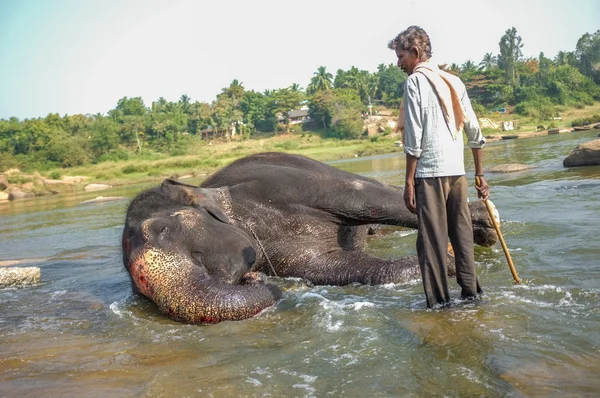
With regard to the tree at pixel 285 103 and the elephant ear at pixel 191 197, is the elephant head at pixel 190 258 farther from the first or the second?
the tree at pixel 285 103

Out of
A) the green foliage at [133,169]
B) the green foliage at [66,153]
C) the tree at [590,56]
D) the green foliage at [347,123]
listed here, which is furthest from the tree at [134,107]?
the tree at [590,56]

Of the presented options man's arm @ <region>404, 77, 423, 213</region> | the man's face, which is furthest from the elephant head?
the man's face

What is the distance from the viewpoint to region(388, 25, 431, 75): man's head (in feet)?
13.7

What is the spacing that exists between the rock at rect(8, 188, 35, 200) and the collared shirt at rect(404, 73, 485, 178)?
3732cm

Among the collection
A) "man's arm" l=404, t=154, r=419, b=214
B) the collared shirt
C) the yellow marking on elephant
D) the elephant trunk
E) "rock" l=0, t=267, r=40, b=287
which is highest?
the collared shirt

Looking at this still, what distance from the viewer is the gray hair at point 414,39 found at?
416cm

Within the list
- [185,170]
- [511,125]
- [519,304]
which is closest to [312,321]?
[519,304]

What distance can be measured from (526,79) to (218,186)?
8914cm

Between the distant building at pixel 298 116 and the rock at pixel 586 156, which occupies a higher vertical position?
the distant building at pixel 298 116

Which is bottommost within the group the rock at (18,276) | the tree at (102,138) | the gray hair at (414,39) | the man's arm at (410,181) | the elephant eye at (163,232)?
the rock at (18,276)

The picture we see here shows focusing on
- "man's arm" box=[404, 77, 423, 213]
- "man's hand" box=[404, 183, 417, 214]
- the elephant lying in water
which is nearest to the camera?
"man's arm" box=[404, 77, 423, 213]

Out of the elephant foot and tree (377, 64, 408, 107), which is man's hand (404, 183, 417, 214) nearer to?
the elephant foot

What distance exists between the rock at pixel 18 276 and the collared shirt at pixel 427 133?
487 cm

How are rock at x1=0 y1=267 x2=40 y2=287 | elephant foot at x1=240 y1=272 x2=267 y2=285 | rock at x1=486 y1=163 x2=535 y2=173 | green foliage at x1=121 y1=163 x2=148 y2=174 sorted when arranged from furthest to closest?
green foliage at x1=121 y1=163 x2=148 y2=174
rock at x1=486 y1=163 x2=535 y2=173
rock at x1=0 y1=267 x2=40 y2=287
elephant foot at x1=240 y1=272 x2=267 y2=285
